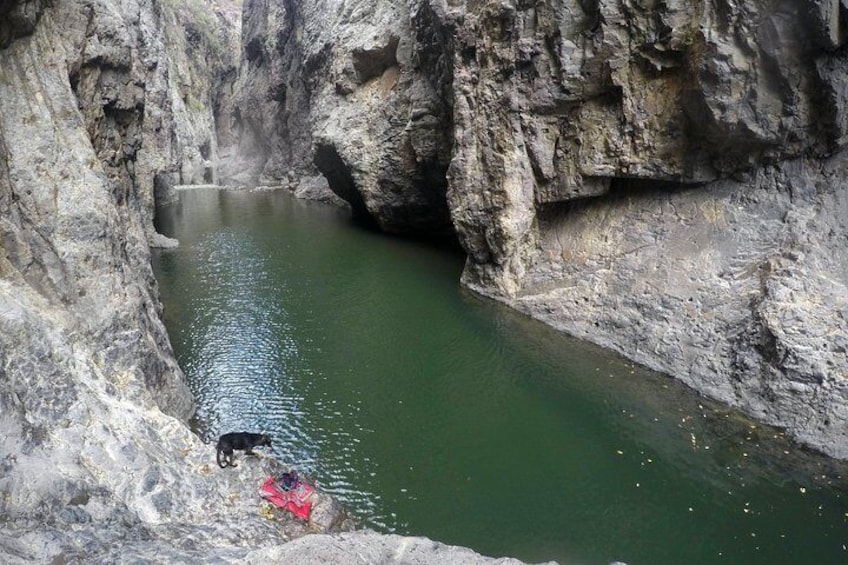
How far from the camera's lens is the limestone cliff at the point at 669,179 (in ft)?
47.0

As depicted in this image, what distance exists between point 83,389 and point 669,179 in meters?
16.9

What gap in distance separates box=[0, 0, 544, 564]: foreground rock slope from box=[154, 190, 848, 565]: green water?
2.14m

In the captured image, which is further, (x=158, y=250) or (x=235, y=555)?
(x=158, y=250)

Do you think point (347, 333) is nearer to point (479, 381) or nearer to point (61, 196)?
point (479, 381)

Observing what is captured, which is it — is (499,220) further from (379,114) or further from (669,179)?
(379,114)

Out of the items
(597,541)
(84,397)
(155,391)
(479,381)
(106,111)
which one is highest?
(106,111)

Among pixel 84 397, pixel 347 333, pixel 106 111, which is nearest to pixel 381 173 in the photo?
pixel 347 333

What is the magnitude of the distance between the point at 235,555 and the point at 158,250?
26035mm

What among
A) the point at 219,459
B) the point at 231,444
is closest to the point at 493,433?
the point at 231,444

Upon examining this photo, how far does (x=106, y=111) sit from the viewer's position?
1639 cm

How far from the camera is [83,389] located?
360 inches

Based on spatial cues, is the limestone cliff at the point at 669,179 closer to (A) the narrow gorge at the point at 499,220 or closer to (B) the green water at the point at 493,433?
(A) the narrow gorge at the point at 499,220

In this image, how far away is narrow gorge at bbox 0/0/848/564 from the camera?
831cm

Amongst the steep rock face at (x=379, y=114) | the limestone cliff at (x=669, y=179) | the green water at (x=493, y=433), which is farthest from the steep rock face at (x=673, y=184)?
the steep rock face at (x=379, y=114)
